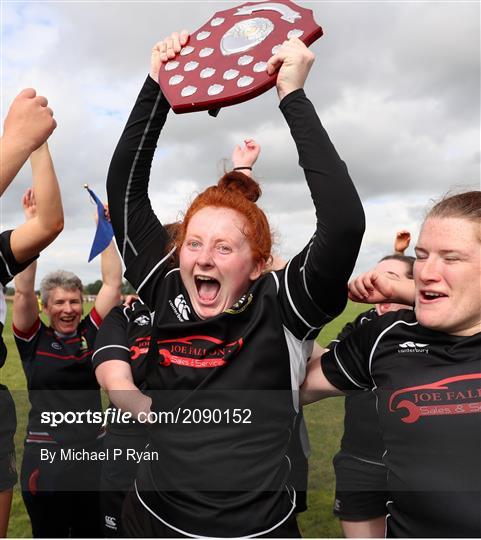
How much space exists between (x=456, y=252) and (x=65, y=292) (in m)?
3.32

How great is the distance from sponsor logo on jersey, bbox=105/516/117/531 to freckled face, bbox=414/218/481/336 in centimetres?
245

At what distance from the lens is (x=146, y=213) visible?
233 cm

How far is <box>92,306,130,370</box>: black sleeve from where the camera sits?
3062mm

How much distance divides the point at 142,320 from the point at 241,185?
133 centimetres

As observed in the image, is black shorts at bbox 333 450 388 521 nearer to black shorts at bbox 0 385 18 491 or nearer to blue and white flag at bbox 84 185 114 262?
black shorts at bbox 0 385 18 491

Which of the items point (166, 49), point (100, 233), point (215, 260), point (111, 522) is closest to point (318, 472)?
point (111, 522)

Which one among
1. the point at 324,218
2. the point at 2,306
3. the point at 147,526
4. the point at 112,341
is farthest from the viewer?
the point at 112,341

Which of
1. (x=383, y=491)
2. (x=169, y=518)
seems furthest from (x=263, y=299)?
(x=383, y=491)

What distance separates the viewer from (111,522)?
3.44 m

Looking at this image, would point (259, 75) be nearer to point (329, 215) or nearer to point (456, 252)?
point (329, 215)

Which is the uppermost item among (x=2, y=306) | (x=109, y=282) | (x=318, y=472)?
(x=109, y=282)

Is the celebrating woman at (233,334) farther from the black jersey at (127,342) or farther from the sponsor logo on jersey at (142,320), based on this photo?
the sponsor logo on jersey at (142,320)

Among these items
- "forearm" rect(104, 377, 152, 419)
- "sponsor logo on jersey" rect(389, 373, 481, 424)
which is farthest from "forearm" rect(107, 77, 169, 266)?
"sponsor logo on jersey" rect(389, 373, 481, 424)

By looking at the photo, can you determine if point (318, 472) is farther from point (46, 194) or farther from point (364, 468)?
point (46, 194)
